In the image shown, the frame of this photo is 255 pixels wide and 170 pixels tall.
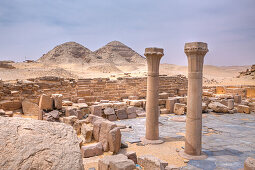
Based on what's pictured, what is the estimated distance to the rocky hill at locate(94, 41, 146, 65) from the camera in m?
84.0

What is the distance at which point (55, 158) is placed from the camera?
7.79 ft

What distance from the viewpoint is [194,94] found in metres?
5.95

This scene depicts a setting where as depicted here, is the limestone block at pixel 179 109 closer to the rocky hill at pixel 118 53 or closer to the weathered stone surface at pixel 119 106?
the weathered stone surface at pixel 119 106

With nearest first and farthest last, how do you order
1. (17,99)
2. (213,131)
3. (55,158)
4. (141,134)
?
(55,158) → (141,134) → (213,131) → (17,99)

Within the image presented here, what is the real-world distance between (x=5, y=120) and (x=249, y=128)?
31.4 feet

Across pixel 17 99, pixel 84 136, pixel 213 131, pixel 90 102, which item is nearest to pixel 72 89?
pixel 90 102

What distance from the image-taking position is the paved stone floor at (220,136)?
5.69 m

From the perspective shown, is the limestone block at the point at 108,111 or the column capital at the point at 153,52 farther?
the limestone block at the point at 108,111

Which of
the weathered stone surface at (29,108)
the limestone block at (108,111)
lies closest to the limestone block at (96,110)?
the limestone block at (108,111)

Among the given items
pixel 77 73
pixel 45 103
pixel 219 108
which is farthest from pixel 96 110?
pixel 77 73

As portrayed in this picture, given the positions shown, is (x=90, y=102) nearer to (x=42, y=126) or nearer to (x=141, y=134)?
(x=141, y=134)

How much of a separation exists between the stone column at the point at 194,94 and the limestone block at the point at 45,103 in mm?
6053

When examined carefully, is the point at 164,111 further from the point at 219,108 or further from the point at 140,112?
the point at 219,108

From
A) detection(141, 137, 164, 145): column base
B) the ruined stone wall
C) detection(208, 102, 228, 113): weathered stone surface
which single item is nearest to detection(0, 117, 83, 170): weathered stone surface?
detection(141, 137, 164, 145): column base
